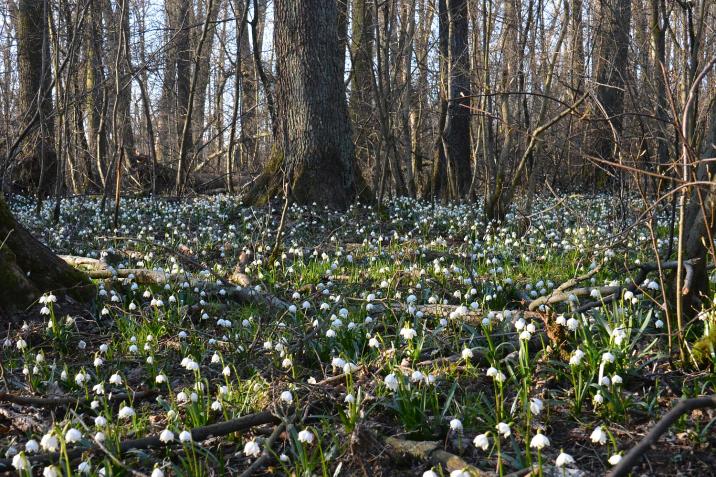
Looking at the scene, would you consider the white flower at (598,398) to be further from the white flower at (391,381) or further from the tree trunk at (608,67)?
the tree trunk at (608,67)

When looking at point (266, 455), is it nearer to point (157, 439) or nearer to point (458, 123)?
point (157, 439)

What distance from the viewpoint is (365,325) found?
435 cm

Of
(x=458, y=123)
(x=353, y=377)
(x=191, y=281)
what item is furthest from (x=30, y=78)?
(x=353, y=377)

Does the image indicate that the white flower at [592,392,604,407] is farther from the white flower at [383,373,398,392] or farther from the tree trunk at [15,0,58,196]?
the tree trunk at [15,0,58,196]

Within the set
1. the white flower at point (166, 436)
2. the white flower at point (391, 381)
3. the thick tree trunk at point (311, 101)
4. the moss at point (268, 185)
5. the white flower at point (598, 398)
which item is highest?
the thick tree trunk at point (311, 101)

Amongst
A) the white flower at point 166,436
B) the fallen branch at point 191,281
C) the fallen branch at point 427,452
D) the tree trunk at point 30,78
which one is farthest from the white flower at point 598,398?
the tree trunk at point 30,78

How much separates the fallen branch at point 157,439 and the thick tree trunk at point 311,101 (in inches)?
302

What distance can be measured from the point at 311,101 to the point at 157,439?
8311 millimetres

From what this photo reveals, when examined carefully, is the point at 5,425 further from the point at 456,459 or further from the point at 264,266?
the point at 264,266

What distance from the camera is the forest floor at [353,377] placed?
8.71ft

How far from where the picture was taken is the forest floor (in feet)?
8.71

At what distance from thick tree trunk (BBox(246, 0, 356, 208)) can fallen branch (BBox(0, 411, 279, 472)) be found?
25.1 feet

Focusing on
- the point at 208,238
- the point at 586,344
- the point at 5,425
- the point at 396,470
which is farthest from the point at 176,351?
the point at 208,238

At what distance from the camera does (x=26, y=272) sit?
5168mm
